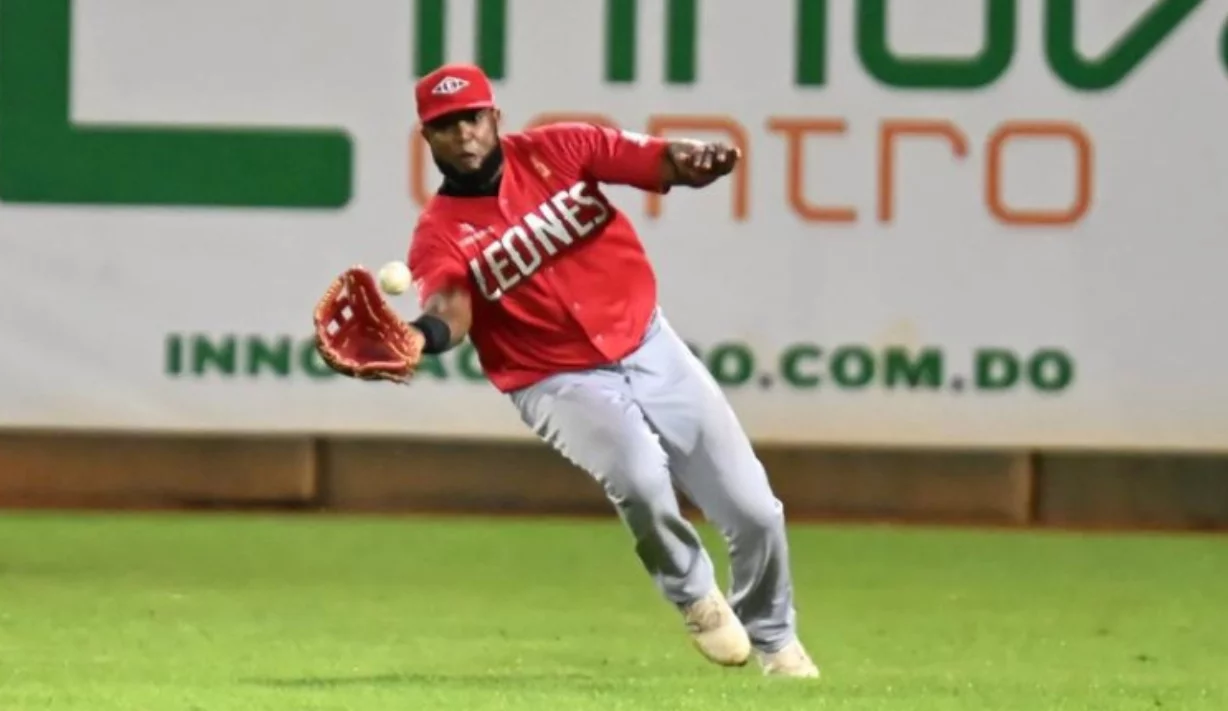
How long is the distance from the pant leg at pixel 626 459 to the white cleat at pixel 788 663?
0.28 m

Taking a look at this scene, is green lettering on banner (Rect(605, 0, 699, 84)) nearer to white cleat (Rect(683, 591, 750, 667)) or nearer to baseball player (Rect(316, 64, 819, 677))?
baseball player (Rect(316, 64, 819, 677))

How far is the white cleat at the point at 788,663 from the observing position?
7.11 m

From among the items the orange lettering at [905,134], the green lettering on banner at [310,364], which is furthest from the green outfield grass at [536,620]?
the orange lettering at [905,134]

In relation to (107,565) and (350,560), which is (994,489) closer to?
(350,560)

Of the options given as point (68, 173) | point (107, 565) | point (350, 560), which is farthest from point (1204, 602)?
point (68, 173)

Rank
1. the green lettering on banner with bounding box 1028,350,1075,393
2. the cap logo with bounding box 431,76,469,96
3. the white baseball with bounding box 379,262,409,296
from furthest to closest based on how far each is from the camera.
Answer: the green lettering on banner with bounding box 1028,350,1075,393, the cap logo with bounding box 431,76,469,96, the white baseball with bounding box 379,262,409,296

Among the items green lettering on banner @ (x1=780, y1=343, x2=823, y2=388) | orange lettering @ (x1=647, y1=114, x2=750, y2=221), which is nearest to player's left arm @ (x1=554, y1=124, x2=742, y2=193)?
orange lettering @ (x1=647, y1=114, x2=750, y2=221)

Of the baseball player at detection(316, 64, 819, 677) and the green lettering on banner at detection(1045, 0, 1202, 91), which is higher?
the green lettering on banner at detection(1045, 0, 1202, 91)

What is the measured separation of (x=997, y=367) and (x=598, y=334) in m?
4.77

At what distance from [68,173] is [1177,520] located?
5.08m

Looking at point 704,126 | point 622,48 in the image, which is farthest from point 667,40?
point 704,126

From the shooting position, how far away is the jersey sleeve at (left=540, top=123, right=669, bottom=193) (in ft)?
22.9

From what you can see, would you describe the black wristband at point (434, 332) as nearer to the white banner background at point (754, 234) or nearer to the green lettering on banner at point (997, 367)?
the white banner background at point (754, 234)

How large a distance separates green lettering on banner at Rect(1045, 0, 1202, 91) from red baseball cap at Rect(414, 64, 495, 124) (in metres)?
5.05
